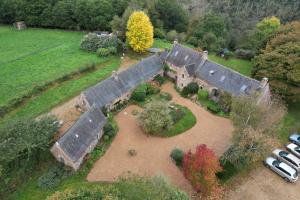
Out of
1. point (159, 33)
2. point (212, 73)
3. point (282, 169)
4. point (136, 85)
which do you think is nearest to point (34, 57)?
point (136, 85)

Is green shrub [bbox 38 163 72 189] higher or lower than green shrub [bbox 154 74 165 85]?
lower

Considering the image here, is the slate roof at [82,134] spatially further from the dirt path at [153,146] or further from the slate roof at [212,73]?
the slate roof at [212,73]

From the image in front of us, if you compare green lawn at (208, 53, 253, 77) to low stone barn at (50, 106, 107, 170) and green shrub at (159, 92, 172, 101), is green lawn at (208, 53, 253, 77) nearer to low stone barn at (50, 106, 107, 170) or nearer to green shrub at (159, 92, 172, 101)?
green shrub at (159, 92, 172, 101)

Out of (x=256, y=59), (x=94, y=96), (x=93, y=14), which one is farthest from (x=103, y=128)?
(x=93, y=14)

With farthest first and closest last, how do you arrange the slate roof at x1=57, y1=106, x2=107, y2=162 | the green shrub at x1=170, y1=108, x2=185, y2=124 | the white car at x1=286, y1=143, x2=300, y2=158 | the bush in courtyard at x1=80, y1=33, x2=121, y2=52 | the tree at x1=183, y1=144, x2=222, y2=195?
1. the bush in courtyard at x1=80, y1=33, x2=121, y2=52
2. the green shrub at x1=170, y1=108, x2=185, y2=124
3. the white car at x1=286, y1=143, x2=300, y2=158
4. the slate roof at x1=57, y1=106, x2=107, y2=162
5. the tree at x1=183, y1=144, x2=222, y2=195

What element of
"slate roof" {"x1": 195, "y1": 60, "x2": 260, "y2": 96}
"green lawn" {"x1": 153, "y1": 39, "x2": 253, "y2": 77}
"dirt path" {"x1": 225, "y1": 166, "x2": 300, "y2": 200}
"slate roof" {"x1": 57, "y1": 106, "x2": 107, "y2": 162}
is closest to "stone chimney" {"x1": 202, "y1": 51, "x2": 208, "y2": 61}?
"slate roof" {"x1": 195, "y1": 60, "x2": 260, "y2": 96}

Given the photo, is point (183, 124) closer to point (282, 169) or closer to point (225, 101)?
point (225, 101)
